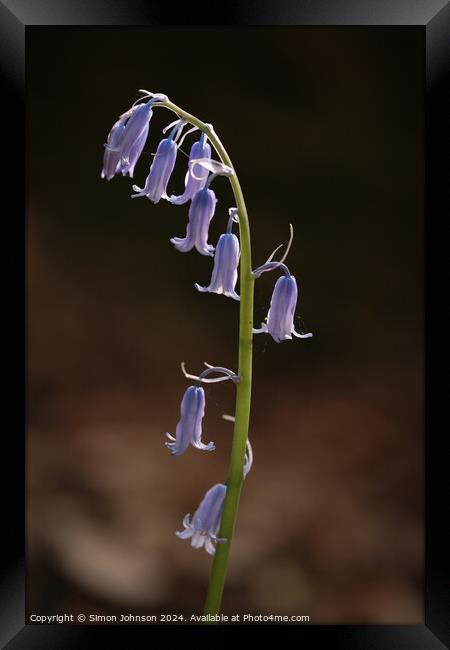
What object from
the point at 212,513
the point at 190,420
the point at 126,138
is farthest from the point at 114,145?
the point at 212,513

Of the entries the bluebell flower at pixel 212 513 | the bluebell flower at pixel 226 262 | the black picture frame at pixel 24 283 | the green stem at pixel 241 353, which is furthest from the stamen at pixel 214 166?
the bluebell flower at pixel 212 513

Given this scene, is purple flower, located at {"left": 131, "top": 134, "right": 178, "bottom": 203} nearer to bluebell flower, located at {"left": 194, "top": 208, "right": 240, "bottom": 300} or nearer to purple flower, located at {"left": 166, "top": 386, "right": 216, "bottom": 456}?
bluebell flower, located at {"left": 194, "top": 208, "right": 240, "bottom": 300}

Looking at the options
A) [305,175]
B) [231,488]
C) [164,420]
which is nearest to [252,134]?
[305,175]

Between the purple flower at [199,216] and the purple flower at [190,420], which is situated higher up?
the purple flower at [199,216]

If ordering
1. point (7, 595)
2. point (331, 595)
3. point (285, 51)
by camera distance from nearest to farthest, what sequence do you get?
1. point (7, 595)
2. point (285, 51)
3. point (331, 595)

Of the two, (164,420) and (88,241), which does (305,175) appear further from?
(164,420)

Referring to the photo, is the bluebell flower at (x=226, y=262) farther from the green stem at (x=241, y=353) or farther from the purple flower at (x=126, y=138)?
the purple flower at (x=126, y=138)
